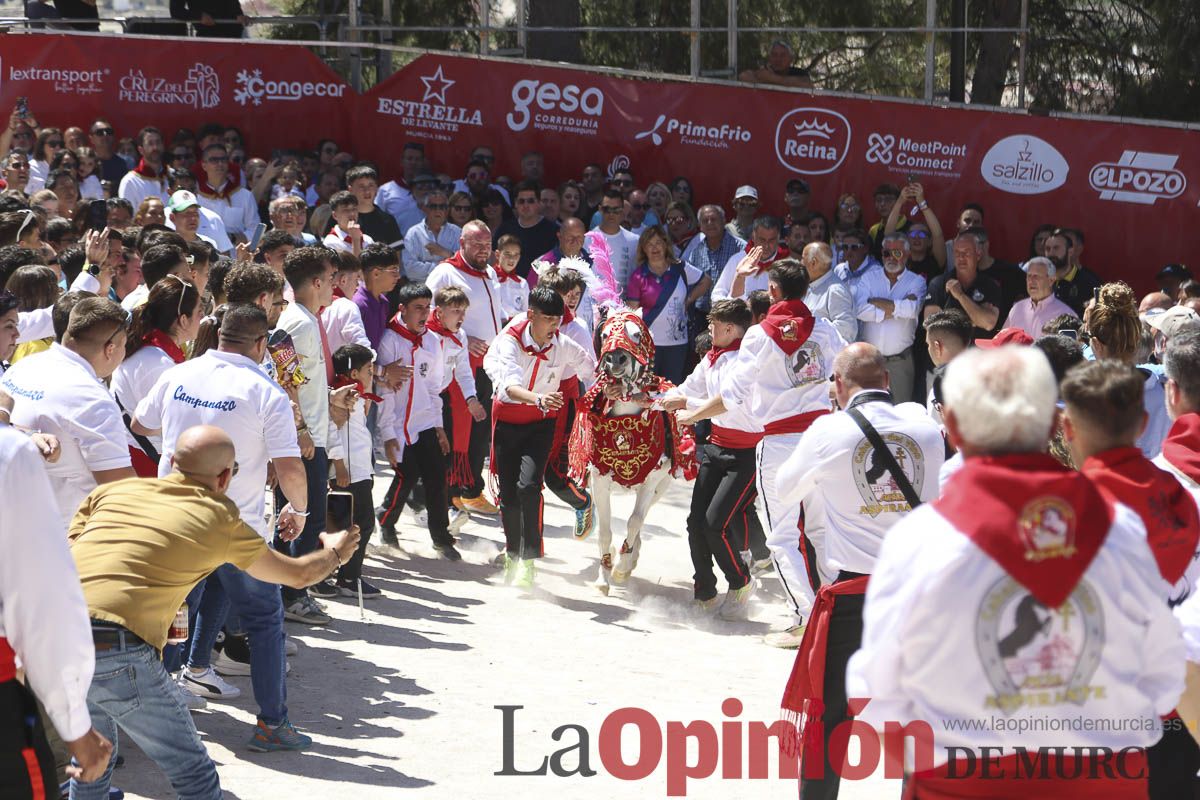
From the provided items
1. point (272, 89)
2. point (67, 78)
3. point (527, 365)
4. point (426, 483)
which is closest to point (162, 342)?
point (527, 365)

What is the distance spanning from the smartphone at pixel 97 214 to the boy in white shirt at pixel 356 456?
317 centimetres

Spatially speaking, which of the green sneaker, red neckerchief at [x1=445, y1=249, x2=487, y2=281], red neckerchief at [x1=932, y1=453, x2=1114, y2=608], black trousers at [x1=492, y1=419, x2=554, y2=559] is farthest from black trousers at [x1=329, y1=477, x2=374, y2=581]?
red neckerchief at [x1=932, y1=453, x2=1114, y2=608]

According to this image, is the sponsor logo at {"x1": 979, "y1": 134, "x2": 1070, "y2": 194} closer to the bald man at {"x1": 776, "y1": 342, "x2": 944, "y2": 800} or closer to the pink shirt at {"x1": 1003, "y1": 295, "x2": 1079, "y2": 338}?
the pink shirt at {"x1": 1003, "y1": 295, "x2": 1079, "y2": 338}

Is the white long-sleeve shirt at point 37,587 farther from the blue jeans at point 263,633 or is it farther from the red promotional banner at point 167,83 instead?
the red promotional banner at point 167,83

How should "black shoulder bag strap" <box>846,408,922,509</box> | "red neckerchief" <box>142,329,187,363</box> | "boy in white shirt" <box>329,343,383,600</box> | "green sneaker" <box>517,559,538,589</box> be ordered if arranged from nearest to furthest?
1. "black shoulder bag strap" <box>846,408,922,509</box>
2. "red neckerchief" <box>142,329,187,363</box>
3. "boy in white shirt" <box>329,343,383,600</box>
4. "green sneaker" <box>517,559,538,589</box>

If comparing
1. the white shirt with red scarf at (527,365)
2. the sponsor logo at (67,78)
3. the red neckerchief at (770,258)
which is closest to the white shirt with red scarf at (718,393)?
the white shirt with red scarf at (527,365)

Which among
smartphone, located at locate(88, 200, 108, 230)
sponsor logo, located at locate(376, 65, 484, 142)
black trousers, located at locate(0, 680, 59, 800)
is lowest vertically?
black trousers, located at locate(0, 680, 59, 800)

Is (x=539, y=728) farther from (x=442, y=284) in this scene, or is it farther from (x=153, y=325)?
(x=442, y=284)

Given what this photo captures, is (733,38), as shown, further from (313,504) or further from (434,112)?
(313,504)

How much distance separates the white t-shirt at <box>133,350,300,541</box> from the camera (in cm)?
558

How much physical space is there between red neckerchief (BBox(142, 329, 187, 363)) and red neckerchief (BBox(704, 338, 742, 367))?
3.18 m

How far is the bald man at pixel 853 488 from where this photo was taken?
483 centimetres

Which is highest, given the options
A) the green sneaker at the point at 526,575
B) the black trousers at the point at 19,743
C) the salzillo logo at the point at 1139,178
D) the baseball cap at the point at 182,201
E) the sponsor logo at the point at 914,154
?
the sponsor logo at the point at 914,154

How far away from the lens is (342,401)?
7.48m
